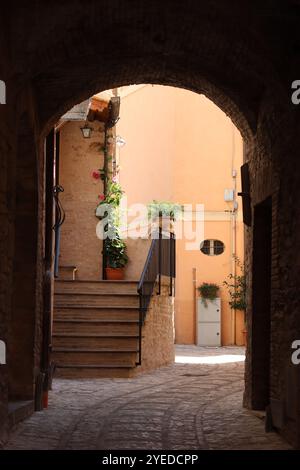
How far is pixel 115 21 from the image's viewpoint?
686 cm

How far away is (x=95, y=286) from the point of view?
44.4 ft

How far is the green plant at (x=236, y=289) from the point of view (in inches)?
871

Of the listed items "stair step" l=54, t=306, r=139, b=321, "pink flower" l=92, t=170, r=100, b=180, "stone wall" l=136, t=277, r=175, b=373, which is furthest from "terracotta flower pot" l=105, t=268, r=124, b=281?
"stair step" l=54, t=306, r=139, b=321

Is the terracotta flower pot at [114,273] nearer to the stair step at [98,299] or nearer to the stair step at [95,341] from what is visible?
the stair step at [98,299]

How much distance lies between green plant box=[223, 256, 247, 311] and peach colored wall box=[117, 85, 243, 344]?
0.30 metres

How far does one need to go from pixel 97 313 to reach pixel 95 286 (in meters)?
1.01

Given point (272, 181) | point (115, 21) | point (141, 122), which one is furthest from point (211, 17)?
point (141, 122)

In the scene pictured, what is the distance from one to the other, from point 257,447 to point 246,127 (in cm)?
397

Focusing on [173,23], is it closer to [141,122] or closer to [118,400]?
[118,400]

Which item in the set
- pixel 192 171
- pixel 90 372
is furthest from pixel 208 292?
pixel 90 372

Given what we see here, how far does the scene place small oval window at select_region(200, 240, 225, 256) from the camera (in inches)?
→ 944

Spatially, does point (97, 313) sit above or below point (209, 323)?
above

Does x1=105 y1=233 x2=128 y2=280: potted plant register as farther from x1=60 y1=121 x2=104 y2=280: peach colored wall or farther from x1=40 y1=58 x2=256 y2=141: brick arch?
x1=40 y1=58 x2=256 y2=141: brick arch

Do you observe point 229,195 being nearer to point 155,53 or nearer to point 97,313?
point 97,313
